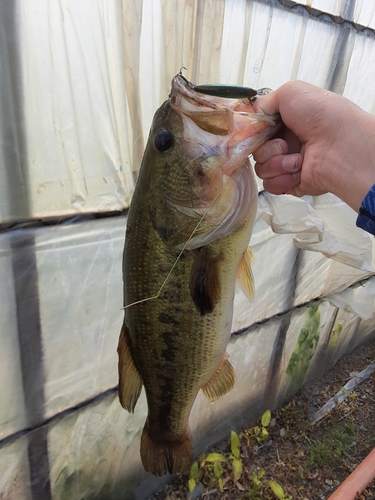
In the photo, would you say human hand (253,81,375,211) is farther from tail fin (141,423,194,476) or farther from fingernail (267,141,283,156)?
tail fin (141,423,194,476)

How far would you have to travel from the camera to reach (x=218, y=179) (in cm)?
110

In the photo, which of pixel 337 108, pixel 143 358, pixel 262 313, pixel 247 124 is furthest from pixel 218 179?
pixel 262 313

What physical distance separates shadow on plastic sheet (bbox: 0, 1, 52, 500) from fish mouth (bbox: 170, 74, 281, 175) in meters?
0.59

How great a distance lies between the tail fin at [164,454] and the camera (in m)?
1.50

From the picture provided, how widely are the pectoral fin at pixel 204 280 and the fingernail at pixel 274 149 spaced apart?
36 centimetres

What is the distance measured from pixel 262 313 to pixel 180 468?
1.43m

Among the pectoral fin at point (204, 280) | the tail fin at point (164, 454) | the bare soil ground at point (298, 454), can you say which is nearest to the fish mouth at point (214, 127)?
the pectoral fin at point (204, 280)

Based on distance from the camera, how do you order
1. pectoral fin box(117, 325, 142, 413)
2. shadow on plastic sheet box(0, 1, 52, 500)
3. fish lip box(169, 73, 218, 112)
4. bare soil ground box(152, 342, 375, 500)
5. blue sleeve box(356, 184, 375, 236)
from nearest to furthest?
fish lip box(169, 73, 218, 112)
blue sleeve box(356, 184, 375, 236)
shadow on plastic sheet box(0, 1, 52, 500)
pectoral fin box(117, 325, 142, 413)
bare soil ground box(152, 342, 375, 500)

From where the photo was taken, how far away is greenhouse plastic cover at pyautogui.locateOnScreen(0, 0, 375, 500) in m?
1.38

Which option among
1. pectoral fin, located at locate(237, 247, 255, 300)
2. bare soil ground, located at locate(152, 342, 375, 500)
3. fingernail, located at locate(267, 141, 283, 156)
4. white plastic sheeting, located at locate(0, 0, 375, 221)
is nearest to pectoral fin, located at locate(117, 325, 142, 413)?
pectoral fin, located at locate(237, 247, 255, 300)

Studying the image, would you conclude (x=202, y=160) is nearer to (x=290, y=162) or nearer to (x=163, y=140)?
(x=163, y=140)

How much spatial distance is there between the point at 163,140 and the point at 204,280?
0.41 metres

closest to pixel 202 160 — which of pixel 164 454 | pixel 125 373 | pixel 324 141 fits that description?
pixel 324 141

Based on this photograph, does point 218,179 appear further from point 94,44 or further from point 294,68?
point 294,68
